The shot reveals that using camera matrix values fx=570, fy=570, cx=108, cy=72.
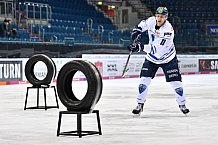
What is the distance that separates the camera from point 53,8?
33.7m

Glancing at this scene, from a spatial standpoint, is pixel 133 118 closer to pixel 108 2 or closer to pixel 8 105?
pixel 8 105

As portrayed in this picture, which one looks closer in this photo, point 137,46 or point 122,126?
point 122,126

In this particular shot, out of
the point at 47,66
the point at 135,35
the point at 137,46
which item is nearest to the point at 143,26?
the point at 135,35

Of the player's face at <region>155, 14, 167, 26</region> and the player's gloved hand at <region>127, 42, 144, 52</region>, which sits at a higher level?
the player's face at <region>155, 14, 167, 26</region>

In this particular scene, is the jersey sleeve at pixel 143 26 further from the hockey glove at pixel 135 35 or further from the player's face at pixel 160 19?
the player's face at pixel 160 19

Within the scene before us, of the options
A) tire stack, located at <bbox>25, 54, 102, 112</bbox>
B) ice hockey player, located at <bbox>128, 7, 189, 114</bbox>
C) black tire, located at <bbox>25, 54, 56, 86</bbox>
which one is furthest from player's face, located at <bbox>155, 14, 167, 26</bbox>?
tire stack, located at <bbox>25, 54, 102, 112</bbox>

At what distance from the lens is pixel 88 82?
6.93 metres

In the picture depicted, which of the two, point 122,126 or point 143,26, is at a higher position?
point 143,26

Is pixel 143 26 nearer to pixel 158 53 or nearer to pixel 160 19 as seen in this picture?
pixel 160 19

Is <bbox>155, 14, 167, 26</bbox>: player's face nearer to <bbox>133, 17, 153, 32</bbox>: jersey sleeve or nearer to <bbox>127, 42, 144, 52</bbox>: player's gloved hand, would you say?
<bbox>133, 17, 153, 32</bbox>: jersey sleeve

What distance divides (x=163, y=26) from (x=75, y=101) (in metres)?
3.59

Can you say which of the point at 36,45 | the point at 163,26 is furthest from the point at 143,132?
the point at 36,45

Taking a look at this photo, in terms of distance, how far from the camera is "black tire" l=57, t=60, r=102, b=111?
6914mm

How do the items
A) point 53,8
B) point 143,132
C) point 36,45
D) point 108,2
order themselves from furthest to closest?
1. point 108,2
2. point 53,8
3. point 36,45
4. point 143,132
